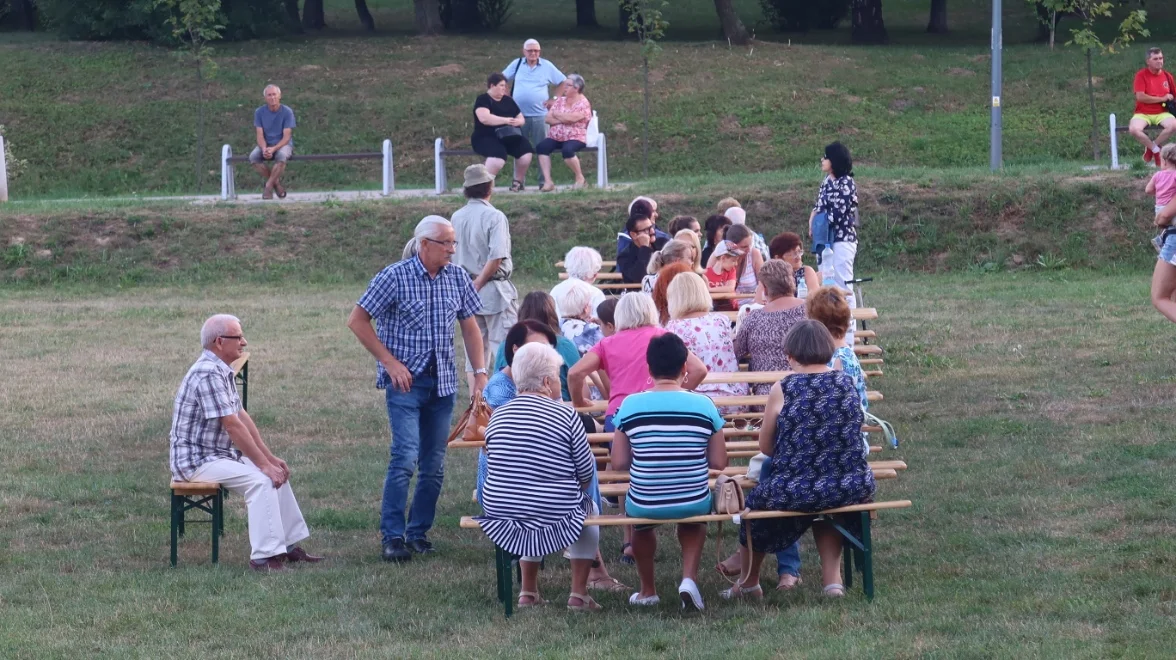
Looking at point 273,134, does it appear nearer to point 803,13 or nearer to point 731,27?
point 731,27

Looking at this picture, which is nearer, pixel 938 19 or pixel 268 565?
pixel 268 565

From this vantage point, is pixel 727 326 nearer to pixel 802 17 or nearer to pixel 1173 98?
pixel 1173 98

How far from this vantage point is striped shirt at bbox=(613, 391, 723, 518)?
607 centimetres

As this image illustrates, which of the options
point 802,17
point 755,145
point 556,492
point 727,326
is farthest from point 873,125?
point 556,492

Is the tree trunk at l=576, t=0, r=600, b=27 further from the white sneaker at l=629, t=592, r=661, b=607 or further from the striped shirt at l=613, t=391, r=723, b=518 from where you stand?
the white sneaker at l=629, t=592, r=661, b=607

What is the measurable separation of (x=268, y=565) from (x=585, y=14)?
38364 mm

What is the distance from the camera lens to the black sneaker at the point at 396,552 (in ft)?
23.5

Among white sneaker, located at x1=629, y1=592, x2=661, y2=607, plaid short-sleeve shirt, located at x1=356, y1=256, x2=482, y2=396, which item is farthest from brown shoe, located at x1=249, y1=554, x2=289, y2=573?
white sneaker, located at x1=629, y1=592, x2=661, y2=607

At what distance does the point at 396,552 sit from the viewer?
717 centimetres

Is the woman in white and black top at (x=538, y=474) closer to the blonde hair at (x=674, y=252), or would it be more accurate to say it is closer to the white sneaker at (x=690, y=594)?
the white sneaker at (x=690, y=594)

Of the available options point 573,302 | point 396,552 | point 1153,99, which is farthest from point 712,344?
point 1153,99

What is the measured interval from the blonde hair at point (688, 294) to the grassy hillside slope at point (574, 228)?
1046 centimetres

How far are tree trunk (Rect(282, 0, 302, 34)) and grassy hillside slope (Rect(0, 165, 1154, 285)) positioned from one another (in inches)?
869

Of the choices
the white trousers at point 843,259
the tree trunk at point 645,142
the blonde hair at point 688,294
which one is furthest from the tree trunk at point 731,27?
the blonde hair at point 688,294
